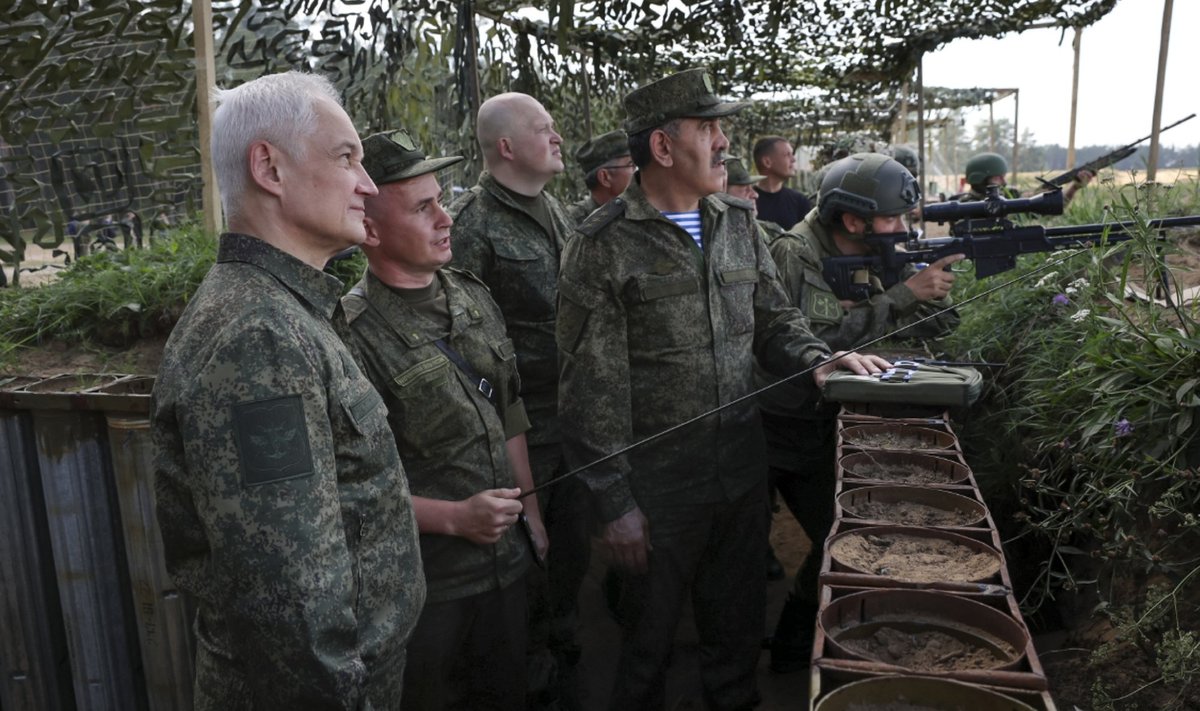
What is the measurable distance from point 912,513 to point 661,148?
1635 mm

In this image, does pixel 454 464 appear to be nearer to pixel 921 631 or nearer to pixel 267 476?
pixel 267 476

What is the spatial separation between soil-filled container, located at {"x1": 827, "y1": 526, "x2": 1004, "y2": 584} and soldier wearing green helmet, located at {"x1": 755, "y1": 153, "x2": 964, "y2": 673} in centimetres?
194

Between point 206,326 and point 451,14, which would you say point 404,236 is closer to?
point 206,326

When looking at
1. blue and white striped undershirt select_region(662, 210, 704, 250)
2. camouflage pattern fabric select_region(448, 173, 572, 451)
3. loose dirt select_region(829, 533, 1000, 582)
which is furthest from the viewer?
camouflage pattern fabric select_region(448, 173, 572, 451)

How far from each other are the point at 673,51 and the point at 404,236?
930 cm

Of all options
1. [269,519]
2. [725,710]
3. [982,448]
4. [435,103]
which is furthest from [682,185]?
[435,103]

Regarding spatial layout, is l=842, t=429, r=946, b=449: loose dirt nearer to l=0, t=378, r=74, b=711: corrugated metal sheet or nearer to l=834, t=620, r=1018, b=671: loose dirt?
l=834, t=620, r=1018, b=671: loose dirt

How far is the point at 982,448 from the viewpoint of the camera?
3984 mm

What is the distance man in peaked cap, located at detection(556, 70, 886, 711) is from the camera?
11.2 ft

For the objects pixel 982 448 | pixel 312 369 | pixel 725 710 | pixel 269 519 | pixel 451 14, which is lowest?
pixel 725 710

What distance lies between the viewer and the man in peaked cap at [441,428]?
2.79m

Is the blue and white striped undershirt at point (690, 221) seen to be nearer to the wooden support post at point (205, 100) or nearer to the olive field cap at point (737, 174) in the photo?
the wooden support post at point (205, 100)

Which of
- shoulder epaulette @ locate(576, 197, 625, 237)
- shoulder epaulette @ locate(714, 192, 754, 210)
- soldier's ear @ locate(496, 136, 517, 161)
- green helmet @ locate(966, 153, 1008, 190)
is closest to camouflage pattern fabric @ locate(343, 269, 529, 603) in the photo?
shoulder epaulette @ locate(576, 197, 625, 237)

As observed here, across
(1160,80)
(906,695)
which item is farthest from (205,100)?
(1160,80)
